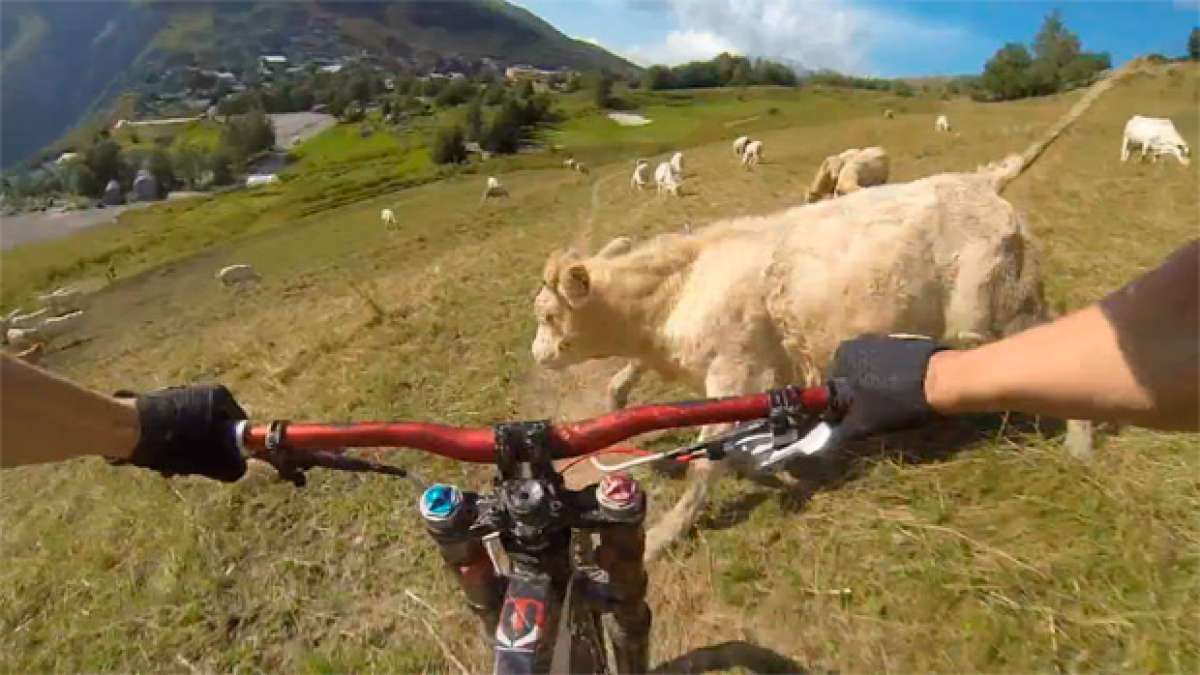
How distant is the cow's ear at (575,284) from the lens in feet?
20.9

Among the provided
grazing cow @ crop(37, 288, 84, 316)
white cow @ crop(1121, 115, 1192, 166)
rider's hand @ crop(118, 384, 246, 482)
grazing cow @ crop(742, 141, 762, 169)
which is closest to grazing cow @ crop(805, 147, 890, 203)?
white cow @ crop(1121, 115, 1192, 166)

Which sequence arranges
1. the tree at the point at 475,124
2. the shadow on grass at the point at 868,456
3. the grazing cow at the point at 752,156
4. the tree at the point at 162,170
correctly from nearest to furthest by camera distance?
1. the shadow on grass at the point at 868,456
2. the grazing cow at the point at 752,156
3. the tree at the point at 475,124
4. the tree at the point at 162,170

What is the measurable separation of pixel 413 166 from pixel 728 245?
70.3 metres

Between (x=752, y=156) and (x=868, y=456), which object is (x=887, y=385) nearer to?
(x=868, y=456)

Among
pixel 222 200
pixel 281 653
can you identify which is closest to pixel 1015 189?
pixel 281 653

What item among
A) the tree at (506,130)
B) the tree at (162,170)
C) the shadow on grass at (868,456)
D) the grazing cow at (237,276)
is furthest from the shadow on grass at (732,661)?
the tree at (162,170)

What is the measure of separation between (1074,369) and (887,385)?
477mm

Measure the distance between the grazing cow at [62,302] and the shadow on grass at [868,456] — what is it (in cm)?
3822

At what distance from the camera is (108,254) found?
53281 mm

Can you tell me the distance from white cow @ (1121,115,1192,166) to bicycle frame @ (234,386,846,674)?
22962mm

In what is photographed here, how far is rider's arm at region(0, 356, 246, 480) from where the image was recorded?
6.79ft

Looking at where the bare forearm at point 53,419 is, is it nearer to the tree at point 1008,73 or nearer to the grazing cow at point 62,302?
the grazing cow at point 62,302

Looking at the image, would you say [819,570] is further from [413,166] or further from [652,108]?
[652,108]

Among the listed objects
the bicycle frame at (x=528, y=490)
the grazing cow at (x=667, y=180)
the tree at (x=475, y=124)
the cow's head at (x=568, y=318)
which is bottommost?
the tree at (x=475, y=124)
